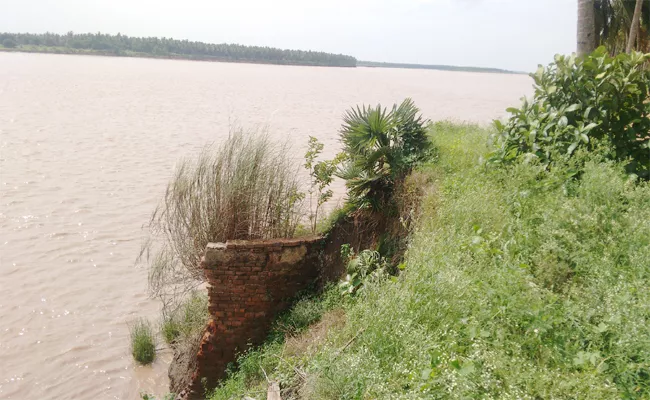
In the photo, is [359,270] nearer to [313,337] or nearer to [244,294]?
[313,337]

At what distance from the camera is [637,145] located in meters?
5.77

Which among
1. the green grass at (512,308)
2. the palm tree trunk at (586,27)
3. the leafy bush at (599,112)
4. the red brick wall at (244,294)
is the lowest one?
the red brick wall at (244,294)

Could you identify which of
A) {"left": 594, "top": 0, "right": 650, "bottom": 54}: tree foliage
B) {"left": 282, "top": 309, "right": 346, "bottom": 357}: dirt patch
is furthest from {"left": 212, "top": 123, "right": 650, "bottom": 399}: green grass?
{"left": 594, "top": 0, "right": 650, "bottom": 54}: tree foliage

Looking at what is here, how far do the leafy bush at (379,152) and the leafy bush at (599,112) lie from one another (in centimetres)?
205

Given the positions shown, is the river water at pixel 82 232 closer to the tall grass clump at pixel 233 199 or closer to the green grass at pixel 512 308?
the tall grass clump at pixel 233 199

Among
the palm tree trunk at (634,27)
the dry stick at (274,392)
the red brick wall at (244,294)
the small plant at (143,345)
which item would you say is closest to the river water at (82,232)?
the small plant at (143,345)

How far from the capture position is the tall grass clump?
25.1 ft

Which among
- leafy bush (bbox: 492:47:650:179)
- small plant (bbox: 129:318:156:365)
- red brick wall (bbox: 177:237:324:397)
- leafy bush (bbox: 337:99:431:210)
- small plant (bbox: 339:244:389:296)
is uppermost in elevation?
leafy bush (bbox: 492:47:650:179)

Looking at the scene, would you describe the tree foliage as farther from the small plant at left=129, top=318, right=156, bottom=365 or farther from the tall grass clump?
the small plant at left=129, top=318, right=156, bottom=365

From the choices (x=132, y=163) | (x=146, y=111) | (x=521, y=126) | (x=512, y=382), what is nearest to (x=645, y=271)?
(x=512, y=382)

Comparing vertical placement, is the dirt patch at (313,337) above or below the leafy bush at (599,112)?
below

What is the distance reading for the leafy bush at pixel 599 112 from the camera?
223 inches

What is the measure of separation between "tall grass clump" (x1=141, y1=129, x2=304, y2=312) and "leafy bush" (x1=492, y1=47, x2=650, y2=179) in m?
3.42

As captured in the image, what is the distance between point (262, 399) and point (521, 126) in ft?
14.0
